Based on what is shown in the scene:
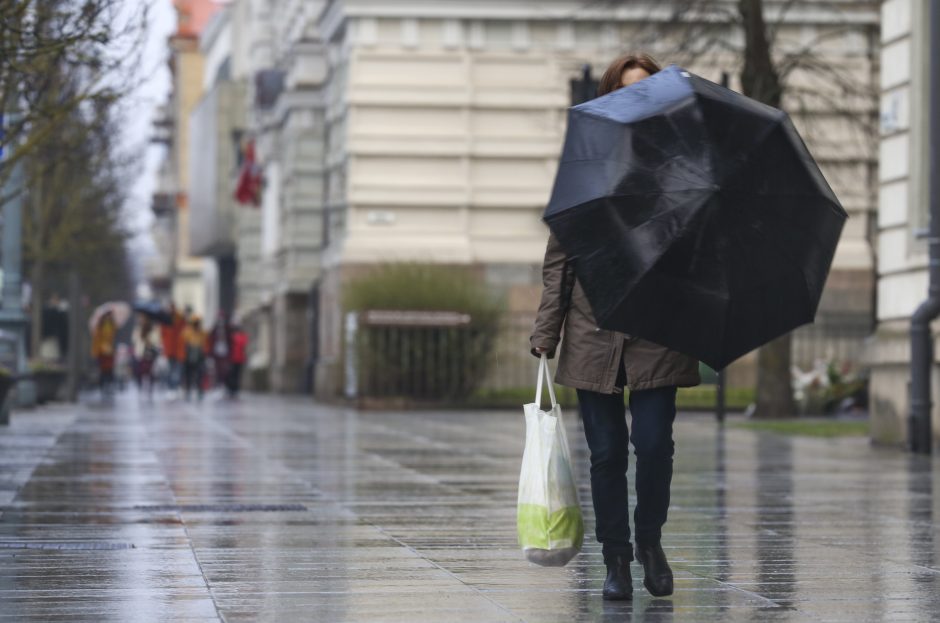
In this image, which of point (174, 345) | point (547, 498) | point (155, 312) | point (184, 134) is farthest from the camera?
point (184, 134)

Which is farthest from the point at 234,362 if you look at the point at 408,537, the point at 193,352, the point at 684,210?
the point at 684,210

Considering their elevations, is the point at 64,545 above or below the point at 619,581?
below

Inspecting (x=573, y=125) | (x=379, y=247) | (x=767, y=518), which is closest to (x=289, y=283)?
(x=379, y=247)

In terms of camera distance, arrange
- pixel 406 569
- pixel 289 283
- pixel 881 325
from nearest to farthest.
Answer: pixel 406 569 → pixel 881 325 → pixel 289 283

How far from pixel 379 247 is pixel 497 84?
3794 millimetres

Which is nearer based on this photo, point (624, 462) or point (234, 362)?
point (624, 462)

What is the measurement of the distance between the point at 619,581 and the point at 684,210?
4.58 feet

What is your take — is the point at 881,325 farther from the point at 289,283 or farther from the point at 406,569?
the point at 289,283

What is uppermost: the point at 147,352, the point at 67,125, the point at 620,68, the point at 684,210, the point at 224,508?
the point at 67,125

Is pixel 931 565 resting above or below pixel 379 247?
below

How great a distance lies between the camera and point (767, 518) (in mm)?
11078

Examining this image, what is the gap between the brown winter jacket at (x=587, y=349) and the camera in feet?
23.6

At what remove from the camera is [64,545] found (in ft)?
30.3

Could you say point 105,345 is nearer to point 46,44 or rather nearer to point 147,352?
point 147,352
